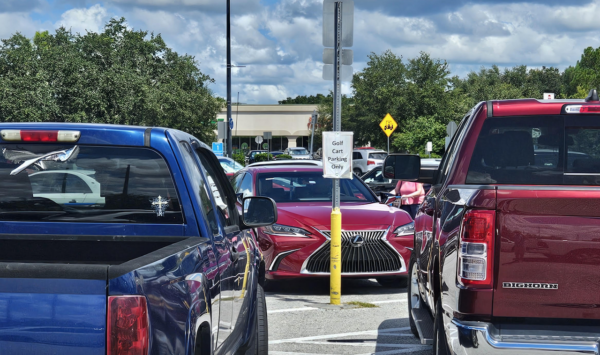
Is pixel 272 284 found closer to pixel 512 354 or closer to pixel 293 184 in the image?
pixel 293 184

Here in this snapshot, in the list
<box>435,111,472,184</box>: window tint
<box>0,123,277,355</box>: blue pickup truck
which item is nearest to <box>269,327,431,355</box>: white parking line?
<box>435,111,472,184</box>: window tint

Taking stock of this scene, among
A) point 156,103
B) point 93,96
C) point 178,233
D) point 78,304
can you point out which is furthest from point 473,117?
point 156,103

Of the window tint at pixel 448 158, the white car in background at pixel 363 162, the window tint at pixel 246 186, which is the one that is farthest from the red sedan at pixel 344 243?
the white car in background at pixel 363 162

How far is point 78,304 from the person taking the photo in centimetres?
234

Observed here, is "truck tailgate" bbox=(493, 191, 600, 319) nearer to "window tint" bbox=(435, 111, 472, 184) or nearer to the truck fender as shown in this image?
the truck fender

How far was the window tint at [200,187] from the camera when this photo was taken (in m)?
3.82

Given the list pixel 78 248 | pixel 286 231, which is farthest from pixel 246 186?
pixel 78 248

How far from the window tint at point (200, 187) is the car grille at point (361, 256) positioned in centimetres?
530

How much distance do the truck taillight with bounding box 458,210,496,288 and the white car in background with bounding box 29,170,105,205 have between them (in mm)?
1791

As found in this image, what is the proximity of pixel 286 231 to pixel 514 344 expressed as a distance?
5875mm

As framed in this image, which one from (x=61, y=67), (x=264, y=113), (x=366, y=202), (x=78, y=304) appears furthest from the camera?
(x=264, y=113)

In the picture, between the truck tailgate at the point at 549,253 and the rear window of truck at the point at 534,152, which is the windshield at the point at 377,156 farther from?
the truck tailgate at the point at 549,253

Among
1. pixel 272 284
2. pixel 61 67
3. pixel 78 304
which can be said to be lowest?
pixel 272 284

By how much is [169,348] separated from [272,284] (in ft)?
26.9
